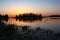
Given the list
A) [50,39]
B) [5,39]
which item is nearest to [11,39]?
[5,39]

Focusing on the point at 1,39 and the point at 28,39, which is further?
the point at 28,39

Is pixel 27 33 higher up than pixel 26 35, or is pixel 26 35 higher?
pixel 26 35

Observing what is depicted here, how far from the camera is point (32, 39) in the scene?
1658 cm

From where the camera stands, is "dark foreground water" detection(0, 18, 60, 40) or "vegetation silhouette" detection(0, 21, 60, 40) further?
"dark foreground water" detection(0, 18, 60, 40)

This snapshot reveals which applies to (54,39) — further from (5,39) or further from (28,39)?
(5,39)

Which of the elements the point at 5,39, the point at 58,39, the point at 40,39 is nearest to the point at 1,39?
the point at 5,39

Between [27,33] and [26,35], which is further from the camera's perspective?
[27,33]

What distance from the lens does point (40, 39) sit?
1702 cm

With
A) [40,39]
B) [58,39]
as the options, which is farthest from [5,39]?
[58,39]

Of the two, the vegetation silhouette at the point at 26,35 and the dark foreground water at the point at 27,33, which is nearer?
the vegetation silhouette at the point at 26,35

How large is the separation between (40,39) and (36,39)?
50cm

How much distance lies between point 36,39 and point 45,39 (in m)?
1.11

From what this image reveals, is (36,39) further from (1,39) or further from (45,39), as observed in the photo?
(1,39)

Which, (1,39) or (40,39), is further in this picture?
(40,39)
